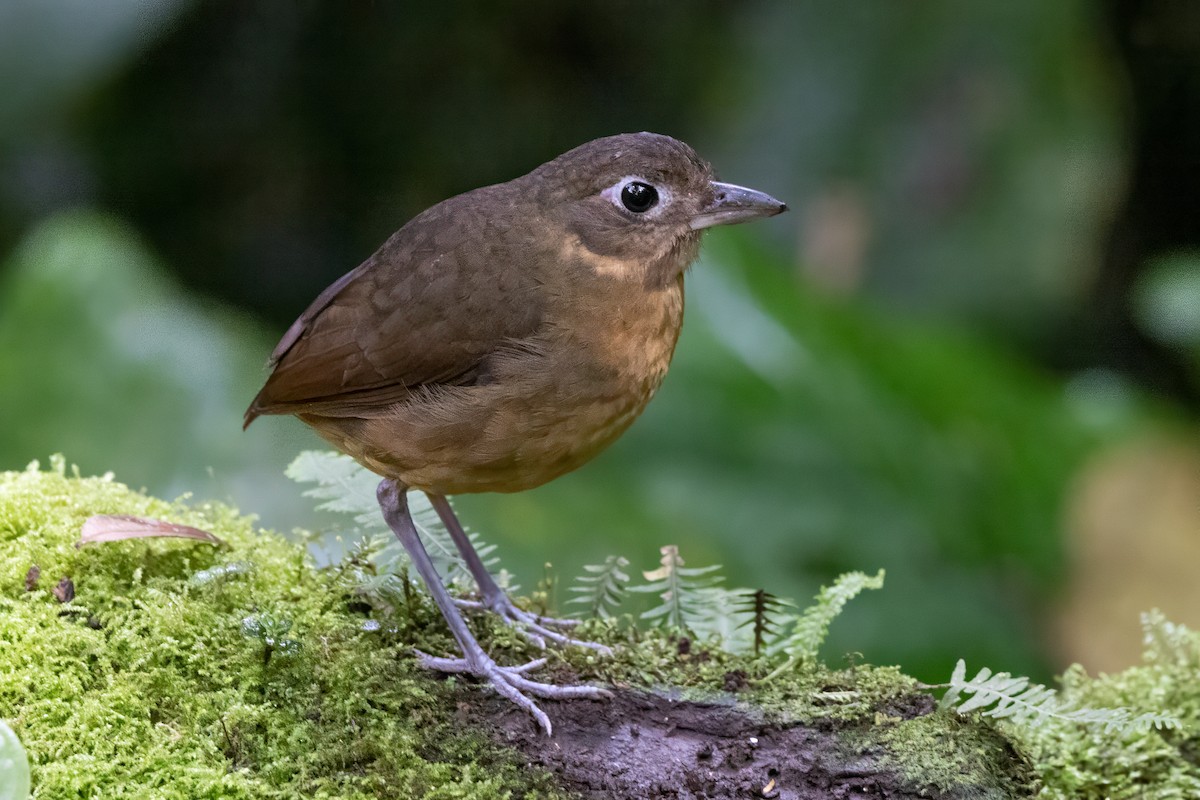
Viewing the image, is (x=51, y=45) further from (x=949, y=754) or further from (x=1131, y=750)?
(x=1131, y=750)

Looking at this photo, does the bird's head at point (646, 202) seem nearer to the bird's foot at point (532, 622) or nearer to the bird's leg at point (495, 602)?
the bird's leg at point (495, 602)

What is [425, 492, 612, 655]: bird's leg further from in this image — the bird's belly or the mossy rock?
the bird's belly

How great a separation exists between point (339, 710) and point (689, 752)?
810 mm

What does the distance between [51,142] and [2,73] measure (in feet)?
5.00

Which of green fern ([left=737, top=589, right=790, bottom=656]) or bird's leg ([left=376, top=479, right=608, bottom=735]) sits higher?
green fern ([left=737, top=589, right=790, bottom=656])

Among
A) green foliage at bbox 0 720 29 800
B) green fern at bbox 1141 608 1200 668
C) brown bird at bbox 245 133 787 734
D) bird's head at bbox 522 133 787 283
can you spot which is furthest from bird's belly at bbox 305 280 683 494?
green fern at bbox 1141 608 1200 668

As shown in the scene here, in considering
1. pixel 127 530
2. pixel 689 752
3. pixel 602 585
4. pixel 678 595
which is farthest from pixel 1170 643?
pixel 127 530

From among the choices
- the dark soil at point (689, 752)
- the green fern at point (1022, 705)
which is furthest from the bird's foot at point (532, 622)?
the green fern at point (1022, 705)

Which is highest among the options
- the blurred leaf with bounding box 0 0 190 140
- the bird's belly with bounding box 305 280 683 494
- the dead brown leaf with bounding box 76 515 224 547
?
the blurred leaf with bounding box 0 0 190 140

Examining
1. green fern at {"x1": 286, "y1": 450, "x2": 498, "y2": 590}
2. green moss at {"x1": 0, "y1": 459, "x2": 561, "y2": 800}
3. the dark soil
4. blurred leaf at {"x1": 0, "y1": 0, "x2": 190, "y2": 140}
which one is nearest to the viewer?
green moss at {"x1": 0, "y1": 459, "x2": 561, "y2": 800}

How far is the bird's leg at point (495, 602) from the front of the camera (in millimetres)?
3328

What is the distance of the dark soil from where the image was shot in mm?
2654

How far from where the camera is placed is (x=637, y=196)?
11.4 feet

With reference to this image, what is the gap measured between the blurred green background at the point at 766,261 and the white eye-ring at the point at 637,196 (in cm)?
197
